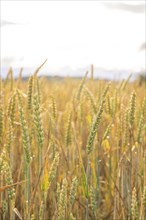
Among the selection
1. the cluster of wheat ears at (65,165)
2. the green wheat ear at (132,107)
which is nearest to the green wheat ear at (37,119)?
the cluster of wheat ears at (65,165)

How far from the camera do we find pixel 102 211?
1.50 metres

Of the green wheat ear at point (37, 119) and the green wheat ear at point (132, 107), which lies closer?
the green wheat ear at point (37, 119)

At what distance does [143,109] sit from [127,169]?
0.74 feet

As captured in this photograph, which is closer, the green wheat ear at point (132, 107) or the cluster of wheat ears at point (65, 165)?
the cluster of wheat ears at point (65, 165)

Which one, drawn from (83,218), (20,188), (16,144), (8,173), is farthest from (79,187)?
(8,173)

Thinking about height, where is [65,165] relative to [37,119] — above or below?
below

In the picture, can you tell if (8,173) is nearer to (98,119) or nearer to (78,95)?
(98,119)

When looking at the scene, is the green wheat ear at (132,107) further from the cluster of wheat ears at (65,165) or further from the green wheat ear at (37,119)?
the green wheat ear at (37,119)

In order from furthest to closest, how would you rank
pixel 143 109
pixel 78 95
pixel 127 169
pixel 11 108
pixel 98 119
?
pixel 78 95
pixel 127 169
pixel 143 109
pixel 11 108
pixel 98 119

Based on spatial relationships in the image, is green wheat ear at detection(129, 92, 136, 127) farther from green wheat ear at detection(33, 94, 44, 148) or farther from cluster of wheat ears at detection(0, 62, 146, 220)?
green wheat ear at detection(33, 94, 44, 148)

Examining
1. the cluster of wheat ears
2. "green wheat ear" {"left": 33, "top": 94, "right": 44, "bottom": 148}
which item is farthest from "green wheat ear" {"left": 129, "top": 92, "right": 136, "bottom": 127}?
"green wheat ear" {"left": 33, "top": 94, "right": 44, "bottom": 148}

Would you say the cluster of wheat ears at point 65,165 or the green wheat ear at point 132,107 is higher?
the green wheat ear at point 132,107

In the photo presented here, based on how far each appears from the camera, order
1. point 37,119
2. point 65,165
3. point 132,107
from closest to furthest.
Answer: point 37,119 < point 132,107 < point 65,165

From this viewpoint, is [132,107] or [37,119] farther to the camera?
[132,107]
